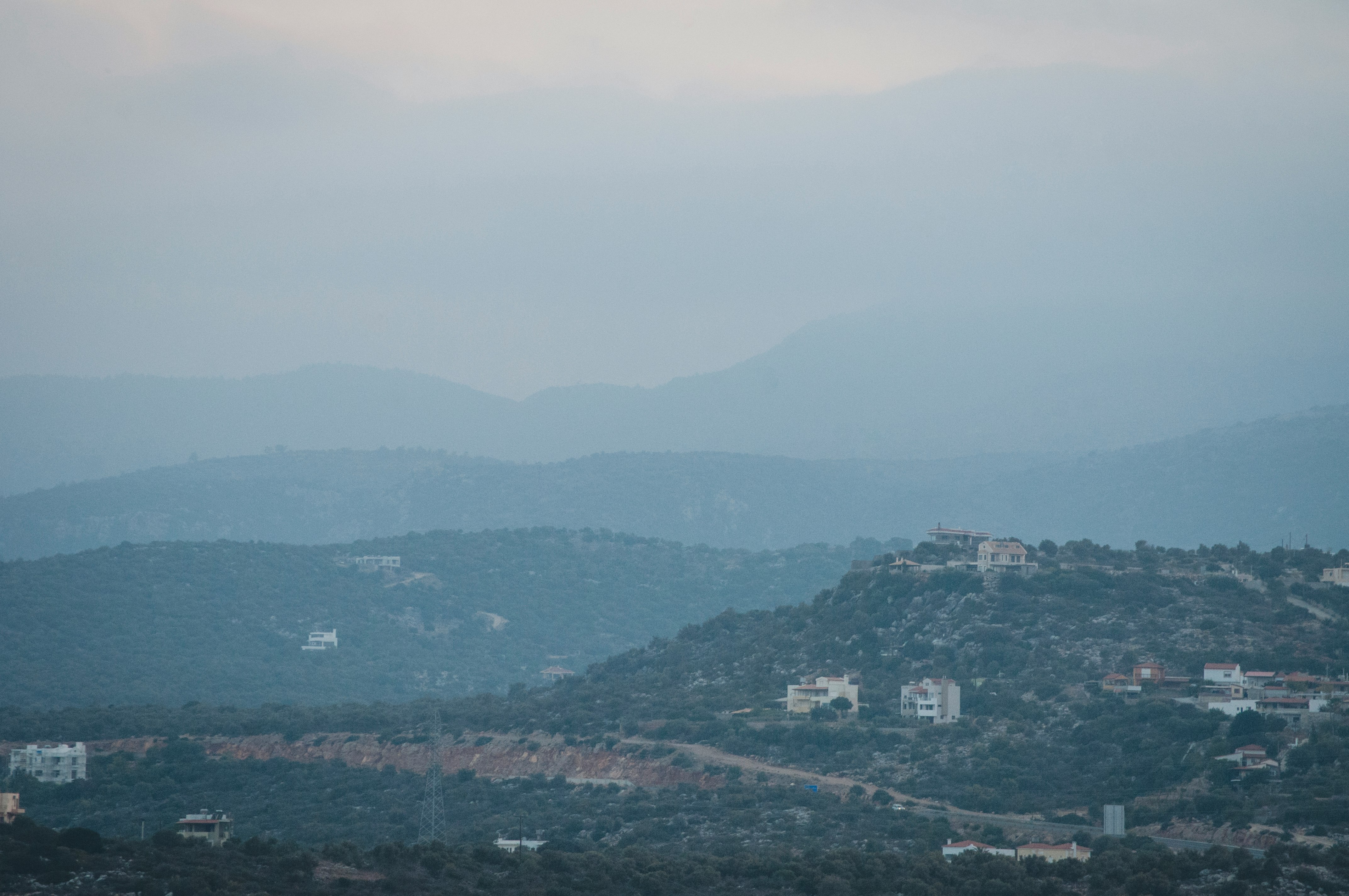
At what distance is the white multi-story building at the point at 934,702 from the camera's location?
244 ft

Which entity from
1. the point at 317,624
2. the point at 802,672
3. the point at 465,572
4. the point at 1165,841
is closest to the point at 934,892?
the point at 1165,841

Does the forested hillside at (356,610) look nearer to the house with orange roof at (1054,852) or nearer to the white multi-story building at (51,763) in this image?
the white multi-story building at (51,763)

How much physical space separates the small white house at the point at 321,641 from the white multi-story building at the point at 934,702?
81.2 meters

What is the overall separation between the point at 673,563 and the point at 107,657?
74.8 metres

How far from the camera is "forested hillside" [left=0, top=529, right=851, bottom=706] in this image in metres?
126

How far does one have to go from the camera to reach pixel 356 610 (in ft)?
520

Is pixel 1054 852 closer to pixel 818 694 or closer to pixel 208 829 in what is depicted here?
→ pixel 208 829

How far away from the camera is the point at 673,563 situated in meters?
189

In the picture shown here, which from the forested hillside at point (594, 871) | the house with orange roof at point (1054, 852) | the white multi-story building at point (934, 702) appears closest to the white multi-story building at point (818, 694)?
the white multi-story building at point (934, 702)

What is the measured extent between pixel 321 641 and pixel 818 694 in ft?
258

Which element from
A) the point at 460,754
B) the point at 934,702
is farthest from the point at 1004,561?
the point at 460,754

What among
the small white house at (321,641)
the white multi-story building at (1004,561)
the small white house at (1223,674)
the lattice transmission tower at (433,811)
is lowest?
the lattice transmission tower at (433,811)

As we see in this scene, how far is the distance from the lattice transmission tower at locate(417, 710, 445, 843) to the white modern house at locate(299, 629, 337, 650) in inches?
3078

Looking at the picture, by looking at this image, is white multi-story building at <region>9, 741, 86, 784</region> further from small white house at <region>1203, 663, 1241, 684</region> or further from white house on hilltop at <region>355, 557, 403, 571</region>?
white house on hilltop at <region>355, 557, 403, 571</region>
